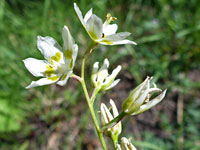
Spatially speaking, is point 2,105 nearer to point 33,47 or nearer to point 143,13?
point 33,47

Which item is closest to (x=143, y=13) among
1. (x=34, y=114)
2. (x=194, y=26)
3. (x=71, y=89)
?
(x=194, y=26)

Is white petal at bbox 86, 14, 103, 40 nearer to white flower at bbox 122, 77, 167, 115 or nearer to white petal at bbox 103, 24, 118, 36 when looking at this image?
white petal at bbox 103, 24, 118, 36

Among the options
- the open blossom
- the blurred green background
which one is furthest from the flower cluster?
the blurred green background

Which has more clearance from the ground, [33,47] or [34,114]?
[33,47]

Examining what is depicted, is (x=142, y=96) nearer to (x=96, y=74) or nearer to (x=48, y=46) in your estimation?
(x=96, y=74)

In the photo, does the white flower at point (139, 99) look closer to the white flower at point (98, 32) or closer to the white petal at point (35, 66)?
the white flower at point (98, 32)

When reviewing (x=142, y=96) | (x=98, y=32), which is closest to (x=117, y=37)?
(x=98, y=32)
